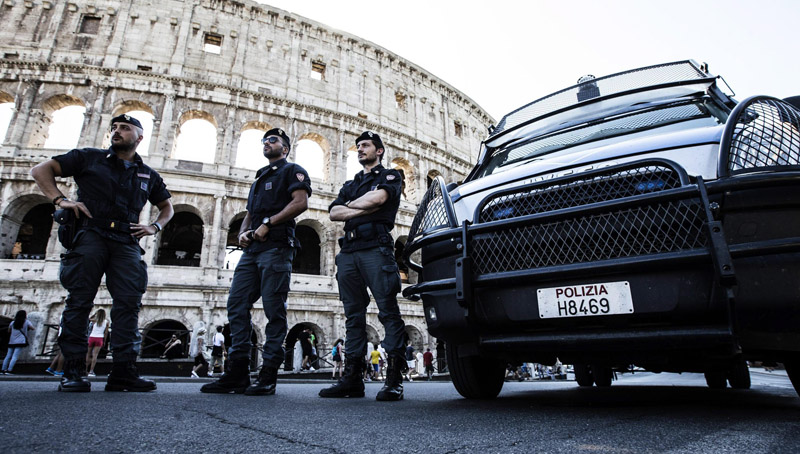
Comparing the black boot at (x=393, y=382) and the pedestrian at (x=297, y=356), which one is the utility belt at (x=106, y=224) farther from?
the pedestrian at (x=297, y=356)

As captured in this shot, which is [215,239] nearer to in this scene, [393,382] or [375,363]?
[375,363]

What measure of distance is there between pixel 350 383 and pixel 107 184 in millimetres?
2552

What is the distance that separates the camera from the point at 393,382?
303 cm

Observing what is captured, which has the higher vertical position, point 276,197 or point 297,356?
point 276,197

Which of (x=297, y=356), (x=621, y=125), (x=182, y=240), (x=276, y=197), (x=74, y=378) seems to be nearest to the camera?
(x=621, y=125)

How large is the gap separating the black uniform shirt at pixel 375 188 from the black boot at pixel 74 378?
6.95 ft

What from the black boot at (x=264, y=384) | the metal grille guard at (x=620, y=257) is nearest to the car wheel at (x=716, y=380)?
the metal grille guard at (x=620, y=257)

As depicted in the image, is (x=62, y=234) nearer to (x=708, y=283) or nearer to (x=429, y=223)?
(x=429, y=223)

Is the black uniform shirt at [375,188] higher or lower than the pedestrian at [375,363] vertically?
higher

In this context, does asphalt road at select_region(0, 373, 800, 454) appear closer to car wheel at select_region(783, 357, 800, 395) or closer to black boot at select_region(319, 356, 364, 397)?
car wheel at select_region(783, 357, 800, 395)

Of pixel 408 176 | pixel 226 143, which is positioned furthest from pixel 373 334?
pixel 226 143

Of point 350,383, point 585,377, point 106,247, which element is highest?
point 106,247

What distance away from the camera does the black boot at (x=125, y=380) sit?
3090 millimetres

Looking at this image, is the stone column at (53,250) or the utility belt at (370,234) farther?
the stone column at (53,250)
